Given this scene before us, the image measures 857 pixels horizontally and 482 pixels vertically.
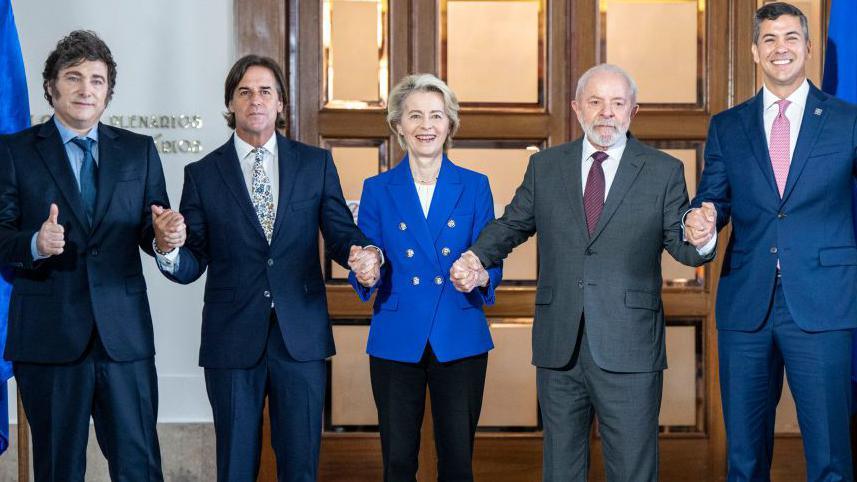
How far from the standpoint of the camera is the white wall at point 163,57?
13.3 feet

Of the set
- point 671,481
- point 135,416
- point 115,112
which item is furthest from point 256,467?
point 671,481

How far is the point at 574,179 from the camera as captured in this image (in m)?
3.03

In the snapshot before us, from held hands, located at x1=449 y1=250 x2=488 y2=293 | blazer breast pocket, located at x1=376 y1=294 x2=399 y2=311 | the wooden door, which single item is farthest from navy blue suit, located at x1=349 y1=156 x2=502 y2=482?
the wooden door

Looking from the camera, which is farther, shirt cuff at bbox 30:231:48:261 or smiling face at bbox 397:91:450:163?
smiling face at bbox 397:91:450:163

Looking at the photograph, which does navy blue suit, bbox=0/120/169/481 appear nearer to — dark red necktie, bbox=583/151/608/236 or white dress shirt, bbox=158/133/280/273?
white dress shirt, bbox=158/133/280/273

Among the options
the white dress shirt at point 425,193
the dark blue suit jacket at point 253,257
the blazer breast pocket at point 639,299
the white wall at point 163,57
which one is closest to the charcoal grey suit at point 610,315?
the blazer breast pocket at point 639,299

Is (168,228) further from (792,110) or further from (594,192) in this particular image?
(792,110)

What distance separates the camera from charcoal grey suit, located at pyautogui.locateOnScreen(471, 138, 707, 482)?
9.52ft

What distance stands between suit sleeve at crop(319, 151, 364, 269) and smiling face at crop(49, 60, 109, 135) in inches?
28.7

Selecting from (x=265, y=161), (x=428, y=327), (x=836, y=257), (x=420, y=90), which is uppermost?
(x=420, y=90)

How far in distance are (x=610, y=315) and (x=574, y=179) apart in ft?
1.43

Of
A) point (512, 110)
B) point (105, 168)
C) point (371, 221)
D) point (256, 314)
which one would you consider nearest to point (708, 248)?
point (371, 221)

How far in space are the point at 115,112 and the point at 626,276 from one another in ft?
7.49

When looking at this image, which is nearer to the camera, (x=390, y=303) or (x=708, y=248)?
(x=708, y=248)
